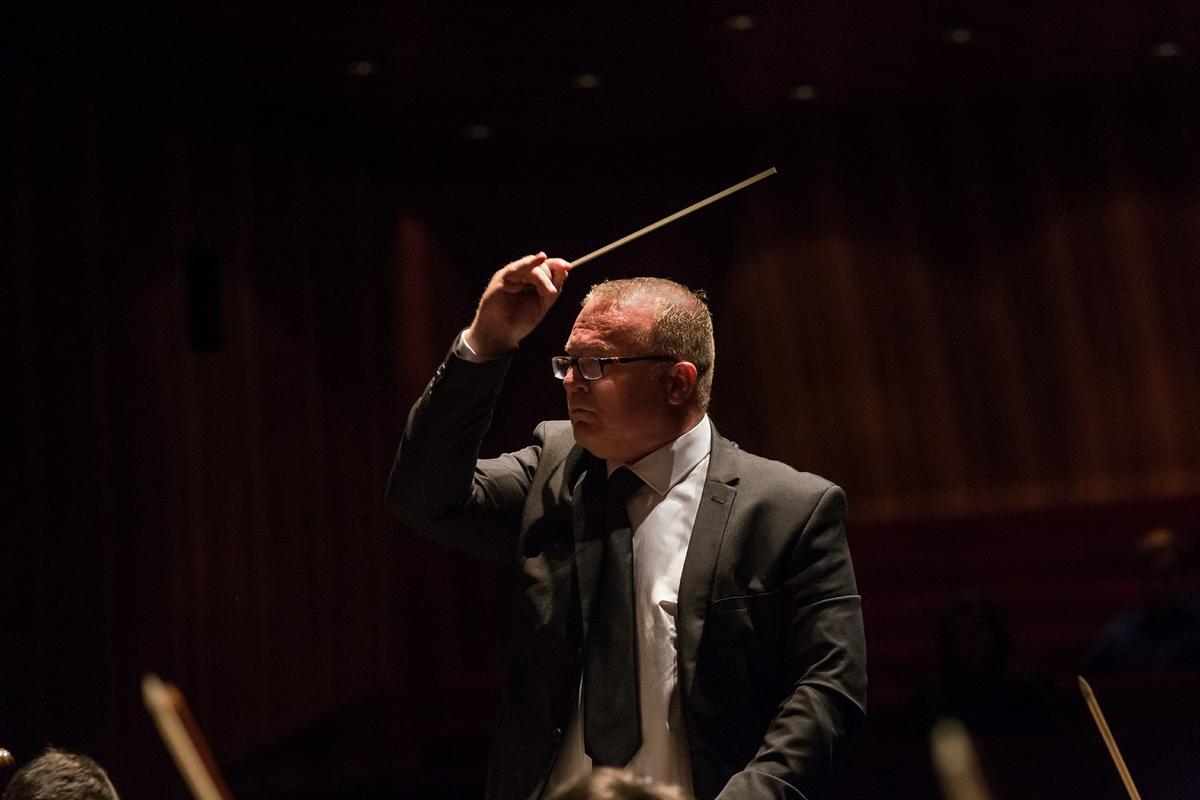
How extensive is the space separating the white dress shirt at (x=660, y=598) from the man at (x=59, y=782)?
57 centimetres

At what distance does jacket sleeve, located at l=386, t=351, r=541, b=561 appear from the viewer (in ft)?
5.83

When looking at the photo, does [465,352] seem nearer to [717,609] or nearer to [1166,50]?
[717,609]

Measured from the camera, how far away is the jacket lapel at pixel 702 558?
172 cm

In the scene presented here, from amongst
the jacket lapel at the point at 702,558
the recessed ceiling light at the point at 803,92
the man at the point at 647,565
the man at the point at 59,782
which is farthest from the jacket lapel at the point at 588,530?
the recessed ceiling light at the point at 803,92

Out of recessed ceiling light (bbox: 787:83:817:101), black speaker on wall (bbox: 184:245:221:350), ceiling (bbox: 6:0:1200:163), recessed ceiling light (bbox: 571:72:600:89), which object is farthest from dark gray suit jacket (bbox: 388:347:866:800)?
recessed ceiling light (bbox: 787:83:817:101)

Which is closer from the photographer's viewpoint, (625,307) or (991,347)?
(625,307)

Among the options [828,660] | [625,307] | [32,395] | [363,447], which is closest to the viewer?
[828,660]

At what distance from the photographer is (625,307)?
1.87m

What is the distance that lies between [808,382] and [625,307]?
484 cm

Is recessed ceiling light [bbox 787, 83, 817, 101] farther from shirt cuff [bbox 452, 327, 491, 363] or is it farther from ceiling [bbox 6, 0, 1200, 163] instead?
shirt cuff [bbox 452, 327, 491, 363]

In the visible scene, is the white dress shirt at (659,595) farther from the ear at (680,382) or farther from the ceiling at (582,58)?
the ceiling at (582,58)

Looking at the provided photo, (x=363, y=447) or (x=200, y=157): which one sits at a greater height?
(x=200, y=157)

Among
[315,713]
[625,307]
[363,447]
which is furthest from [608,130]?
[625,307]

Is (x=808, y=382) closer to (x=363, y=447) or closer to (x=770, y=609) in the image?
(x=363, y=447)
